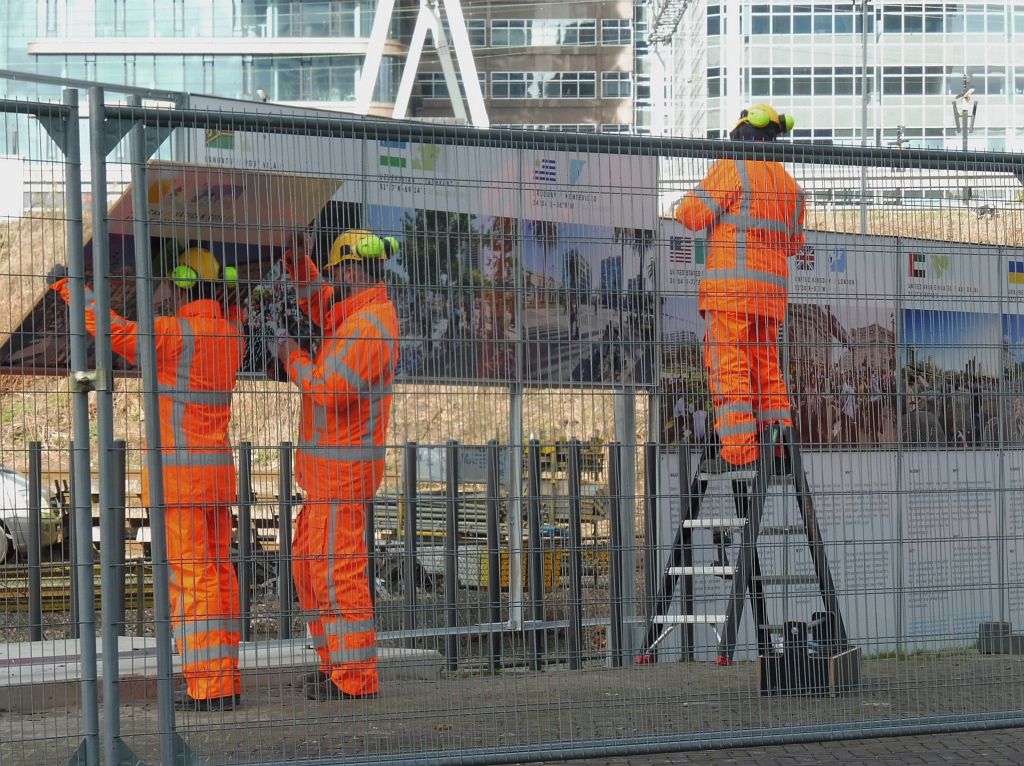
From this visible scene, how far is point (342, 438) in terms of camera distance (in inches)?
225

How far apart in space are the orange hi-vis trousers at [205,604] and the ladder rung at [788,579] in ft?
7.14

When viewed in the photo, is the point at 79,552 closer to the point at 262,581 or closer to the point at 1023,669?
the point at 262,581

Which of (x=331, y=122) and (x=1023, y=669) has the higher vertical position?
(x=331, y=122)

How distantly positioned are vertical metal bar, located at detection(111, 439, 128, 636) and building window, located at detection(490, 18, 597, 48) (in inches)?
2011

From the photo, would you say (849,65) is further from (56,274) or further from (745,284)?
(56,274)

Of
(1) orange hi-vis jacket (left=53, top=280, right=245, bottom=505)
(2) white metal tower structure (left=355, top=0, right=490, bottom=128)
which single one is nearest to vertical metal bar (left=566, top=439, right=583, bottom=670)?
(1) orange hi-vis jacket (left=53, top=280, right=245, bottom=505)

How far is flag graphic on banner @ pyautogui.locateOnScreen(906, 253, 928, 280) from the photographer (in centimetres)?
629

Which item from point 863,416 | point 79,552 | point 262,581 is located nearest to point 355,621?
point 262,581

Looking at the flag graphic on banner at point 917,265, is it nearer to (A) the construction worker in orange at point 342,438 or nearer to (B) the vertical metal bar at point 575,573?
(B) the vertical metal bar at point 575,573

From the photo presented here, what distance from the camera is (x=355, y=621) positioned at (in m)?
5.66

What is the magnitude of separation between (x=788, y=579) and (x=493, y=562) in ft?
4.31

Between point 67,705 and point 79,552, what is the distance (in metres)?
0.71

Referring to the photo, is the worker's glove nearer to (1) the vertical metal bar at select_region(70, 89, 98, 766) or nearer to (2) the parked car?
(1) the vertical metal bar at select_region(70, 89, 98, 766)

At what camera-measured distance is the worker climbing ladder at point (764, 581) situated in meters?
6.13
